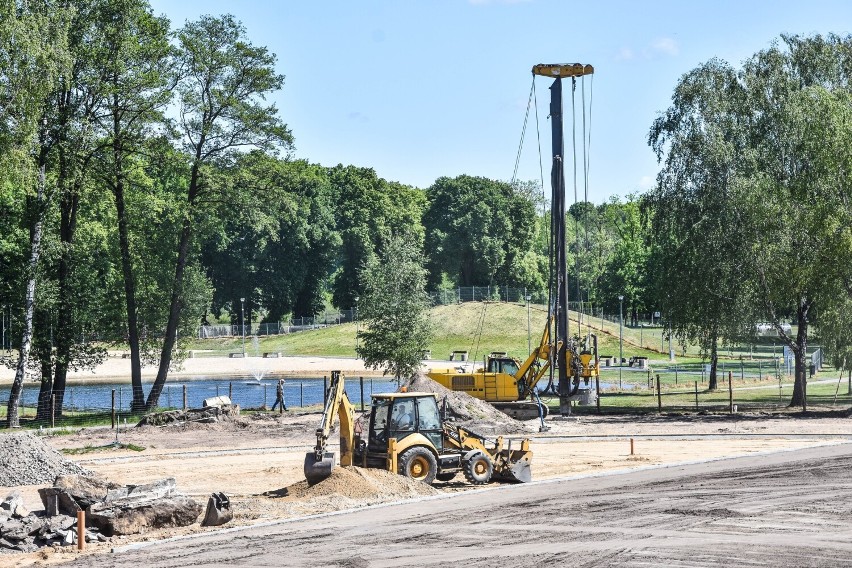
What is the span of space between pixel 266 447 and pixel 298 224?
3112 inches

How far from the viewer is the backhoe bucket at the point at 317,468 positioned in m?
25.0

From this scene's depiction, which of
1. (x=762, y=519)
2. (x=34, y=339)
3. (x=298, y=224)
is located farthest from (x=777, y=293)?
(x=298, y=224)

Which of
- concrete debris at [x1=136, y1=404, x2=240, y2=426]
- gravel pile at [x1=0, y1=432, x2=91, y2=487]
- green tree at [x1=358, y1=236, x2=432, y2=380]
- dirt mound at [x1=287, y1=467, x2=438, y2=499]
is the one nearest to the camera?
dirt mound at [x1=287, y1=467, x2=438, y2=499]

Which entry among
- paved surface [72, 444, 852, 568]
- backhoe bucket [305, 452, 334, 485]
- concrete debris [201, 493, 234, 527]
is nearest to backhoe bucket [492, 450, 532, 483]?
paved surface [72, 444, 852, 568]

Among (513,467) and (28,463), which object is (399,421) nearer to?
(513,467)

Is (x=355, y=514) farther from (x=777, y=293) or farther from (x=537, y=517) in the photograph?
(x=777, y=293)

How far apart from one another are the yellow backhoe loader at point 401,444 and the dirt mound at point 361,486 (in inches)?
10.2

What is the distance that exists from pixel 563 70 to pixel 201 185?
17.4m

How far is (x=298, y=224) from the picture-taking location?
115875 millimetres

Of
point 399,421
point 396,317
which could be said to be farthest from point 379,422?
point 396,317

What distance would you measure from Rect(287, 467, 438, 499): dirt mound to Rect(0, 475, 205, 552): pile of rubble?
3.08m

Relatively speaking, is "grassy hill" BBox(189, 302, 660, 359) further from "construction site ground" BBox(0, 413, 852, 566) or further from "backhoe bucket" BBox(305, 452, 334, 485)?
"backhoe bucket" BBox(305, 452, 334, 485)

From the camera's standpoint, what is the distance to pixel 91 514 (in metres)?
21.5

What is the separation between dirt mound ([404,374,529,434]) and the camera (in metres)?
41.3
